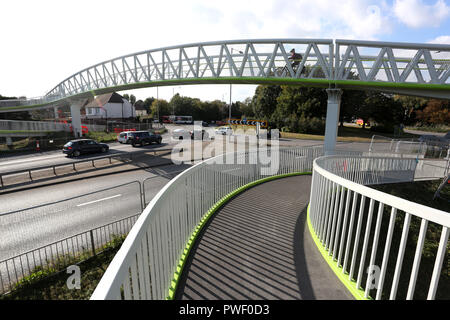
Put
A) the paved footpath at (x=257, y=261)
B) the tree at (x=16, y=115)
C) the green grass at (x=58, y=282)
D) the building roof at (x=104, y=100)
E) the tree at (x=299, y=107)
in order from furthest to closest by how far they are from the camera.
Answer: the building roof at (x=104, y=100) → the tree at (x=16, y=115) → the tree at (x=299, y=107) → the green grass at (x=58, y=282) → the paved footpath at (x=257, y=261)

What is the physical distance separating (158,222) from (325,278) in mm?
2606

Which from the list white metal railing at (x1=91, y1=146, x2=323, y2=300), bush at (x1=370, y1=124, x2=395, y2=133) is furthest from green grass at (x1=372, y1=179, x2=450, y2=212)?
bush at (x1=370, y1=124, x2=395, y2=133)

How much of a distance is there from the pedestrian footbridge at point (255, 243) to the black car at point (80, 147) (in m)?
17.5

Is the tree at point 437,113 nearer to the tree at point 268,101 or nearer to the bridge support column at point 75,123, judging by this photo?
the tree at point 268,101

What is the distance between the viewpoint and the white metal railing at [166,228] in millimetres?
1746

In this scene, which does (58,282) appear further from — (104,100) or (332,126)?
(104,100)

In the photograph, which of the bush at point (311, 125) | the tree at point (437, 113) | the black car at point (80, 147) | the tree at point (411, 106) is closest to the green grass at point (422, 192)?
the black car at point (80, 147)

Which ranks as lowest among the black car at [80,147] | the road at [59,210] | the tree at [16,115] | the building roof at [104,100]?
the road at [59,210]

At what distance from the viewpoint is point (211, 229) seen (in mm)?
5078

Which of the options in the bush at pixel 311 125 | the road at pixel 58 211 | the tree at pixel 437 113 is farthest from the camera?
the tree at pixel 437 113

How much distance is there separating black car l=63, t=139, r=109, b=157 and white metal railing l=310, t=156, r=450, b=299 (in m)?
20.0

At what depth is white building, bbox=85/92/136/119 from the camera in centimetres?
6269

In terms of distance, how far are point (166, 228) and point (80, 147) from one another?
2048 centimetres

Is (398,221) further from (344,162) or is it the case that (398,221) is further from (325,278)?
(325,278)
